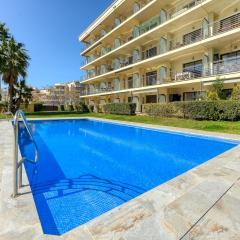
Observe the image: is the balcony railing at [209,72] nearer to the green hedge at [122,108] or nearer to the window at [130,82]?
the green hedge at [122,108]

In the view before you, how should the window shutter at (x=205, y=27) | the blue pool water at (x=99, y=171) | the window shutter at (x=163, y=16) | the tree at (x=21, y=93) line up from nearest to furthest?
the blue pool water at (x=99, y=171) → the window shutter at (x=205, y=27) → the window shutter at (x=163, y=16) → the tree at (x=21, y=93)

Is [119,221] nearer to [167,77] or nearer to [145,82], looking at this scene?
[167,77]

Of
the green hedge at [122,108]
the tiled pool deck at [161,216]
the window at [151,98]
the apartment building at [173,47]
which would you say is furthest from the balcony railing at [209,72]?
the tiled pool deck at [161,216]

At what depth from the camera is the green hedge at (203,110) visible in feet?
47.7

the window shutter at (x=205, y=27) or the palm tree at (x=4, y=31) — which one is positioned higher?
the palm tree at (x=4, y=31)

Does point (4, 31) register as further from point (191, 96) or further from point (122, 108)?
point (191, 96)

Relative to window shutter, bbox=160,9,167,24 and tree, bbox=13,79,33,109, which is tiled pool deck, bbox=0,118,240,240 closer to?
window shutter, bbox=160,9,167,24

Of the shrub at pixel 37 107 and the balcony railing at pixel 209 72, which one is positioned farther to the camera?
the shrub at pixel 37 107

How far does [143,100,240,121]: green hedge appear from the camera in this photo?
14.5 meters

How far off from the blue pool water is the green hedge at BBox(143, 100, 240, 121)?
5075 millimetres

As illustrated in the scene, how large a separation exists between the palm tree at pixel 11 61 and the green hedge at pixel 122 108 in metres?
13.8

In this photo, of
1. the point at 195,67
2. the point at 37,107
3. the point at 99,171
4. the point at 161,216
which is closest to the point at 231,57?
the point at 195,67

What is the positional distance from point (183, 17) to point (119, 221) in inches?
816

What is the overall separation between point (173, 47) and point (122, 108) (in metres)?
9.82
